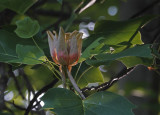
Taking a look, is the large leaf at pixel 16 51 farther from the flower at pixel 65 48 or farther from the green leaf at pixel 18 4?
the green leaf at pixel 18 4

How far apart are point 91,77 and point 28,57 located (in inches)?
13.0

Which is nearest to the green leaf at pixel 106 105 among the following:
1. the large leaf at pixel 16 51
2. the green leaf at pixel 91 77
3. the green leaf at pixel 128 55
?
the green leaf at pixel 128 55

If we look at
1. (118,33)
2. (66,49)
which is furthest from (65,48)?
(118,33)

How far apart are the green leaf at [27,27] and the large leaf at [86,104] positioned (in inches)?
8.6

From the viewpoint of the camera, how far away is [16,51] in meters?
0.78

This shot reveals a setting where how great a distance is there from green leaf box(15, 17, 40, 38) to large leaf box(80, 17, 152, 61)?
0.74ft

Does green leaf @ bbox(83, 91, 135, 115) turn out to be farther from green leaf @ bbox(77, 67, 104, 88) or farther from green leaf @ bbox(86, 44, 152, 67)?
green leaf @ bbox(77, 67, 104, 88)

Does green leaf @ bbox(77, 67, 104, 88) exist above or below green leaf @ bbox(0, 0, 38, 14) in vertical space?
below

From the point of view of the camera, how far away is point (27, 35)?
833mm

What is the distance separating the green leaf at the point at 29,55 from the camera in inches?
30.7

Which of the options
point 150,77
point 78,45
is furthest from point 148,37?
point 78,45

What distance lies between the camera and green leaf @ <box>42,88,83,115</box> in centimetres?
65

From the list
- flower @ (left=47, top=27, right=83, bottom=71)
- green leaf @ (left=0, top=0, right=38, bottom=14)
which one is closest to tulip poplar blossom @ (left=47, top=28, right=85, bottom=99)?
flower @ (left=47, top=27, right=83, bottom=71)

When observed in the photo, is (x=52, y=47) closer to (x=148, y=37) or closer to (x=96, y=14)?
(x=148, y=37)
